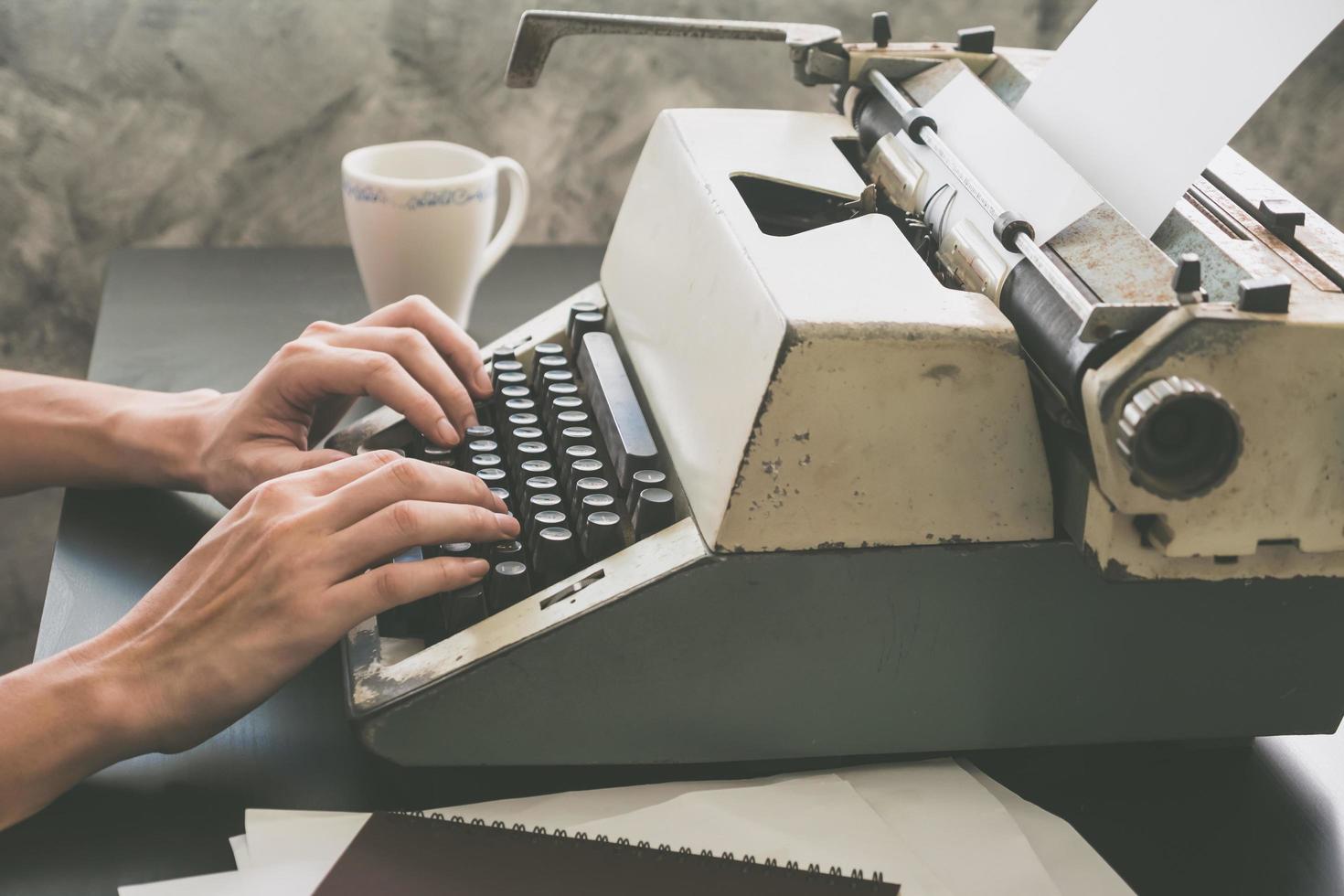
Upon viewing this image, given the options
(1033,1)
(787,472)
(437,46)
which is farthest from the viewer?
(1033,1)

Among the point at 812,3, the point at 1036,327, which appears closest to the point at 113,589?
the point at 1036,327

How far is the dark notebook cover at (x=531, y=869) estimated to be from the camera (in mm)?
750

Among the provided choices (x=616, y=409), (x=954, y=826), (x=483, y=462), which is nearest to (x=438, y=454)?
(x=483, y=462)

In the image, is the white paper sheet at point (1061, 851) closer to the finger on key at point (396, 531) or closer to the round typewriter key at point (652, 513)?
the round typewriter key at point (652, 513)

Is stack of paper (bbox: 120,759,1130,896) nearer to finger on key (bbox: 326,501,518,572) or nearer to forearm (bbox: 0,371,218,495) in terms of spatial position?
finger on key (bbox: 326,501,518,572)

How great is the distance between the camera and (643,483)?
87cm

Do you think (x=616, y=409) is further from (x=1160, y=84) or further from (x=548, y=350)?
(x=1160, y=84)

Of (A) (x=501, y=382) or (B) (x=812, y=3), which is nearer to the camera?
(A) (x=501, y=382)

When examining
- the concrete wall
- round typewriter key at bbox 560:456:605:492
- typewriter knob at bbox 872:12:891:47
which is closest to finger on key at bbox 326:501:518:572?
round typewriter key at bbox 560:456:605:492

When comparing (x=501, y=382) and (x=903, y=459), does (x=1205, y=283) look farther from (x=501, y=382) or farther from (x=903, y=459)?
(x=501, y=382)

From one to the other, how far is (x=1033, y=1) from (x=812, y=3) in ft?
1.12

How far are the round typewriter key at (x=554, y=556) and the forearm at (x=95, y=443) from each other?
0.40 meters

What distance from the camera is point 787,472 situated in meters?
0.77

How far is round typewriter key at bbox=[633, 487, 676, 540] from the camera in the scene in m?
0.83
